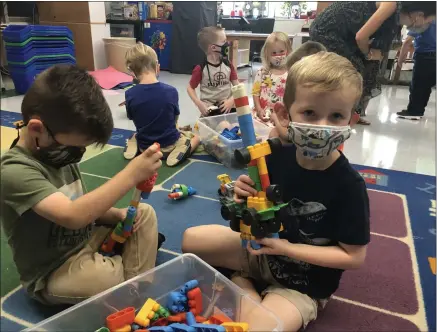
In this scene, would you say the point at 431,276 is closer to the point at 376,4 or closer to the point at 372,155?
the point at 372,155

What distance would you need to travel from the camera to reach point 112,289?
33.7 inches

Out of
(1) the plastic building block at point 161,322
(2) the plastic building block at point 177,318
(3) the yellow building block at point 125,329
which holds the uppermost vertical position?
(3) the yellow building block at point 125,329

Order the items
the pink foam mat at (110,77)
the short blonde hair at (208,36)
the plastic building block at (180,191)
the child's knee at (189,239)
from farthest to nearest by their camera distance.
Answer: the pink foam mat at (110,77), the short blonde hair at (208,36), the plastic building block at (180,191), the child's knee at (189,239)

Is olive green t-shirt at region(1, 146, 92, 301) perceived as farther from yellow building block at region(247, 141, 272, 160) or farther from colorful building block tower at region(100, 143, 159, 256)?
yellow building block at region(247, 141, 272, 160)

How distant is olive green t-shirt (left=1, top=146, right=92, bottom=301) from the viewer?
74cm

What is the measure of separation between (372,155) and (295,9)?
181 inches

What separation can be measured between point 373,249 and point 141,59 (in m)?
1.26

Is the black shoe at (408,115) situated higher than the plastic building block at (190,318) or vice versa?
the plastic building block at (190,318)

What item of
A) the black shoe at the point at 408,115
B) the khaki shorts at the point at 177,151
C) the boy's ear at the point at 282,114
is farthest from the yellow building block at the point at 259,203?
the black shoe at the point at 408,115

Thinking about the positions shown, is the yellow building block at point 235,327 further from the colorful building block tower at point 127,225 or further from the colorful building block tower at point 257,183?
the colorful building block tower at point 127,225

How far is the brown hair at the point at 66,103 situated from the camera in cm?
72

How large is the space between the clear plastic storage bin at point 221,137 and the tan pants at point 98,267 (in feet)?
2.51

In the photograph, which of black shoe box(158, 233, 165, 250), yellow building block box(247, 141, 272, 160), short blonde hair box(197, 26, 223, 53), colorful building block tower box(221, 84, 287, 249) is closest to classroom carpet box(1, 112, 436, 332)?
black shoe box(158, 233, 165, 250)

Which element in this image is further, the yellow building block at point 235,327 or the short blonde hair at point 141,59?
the short blonde hair at point 141,59
